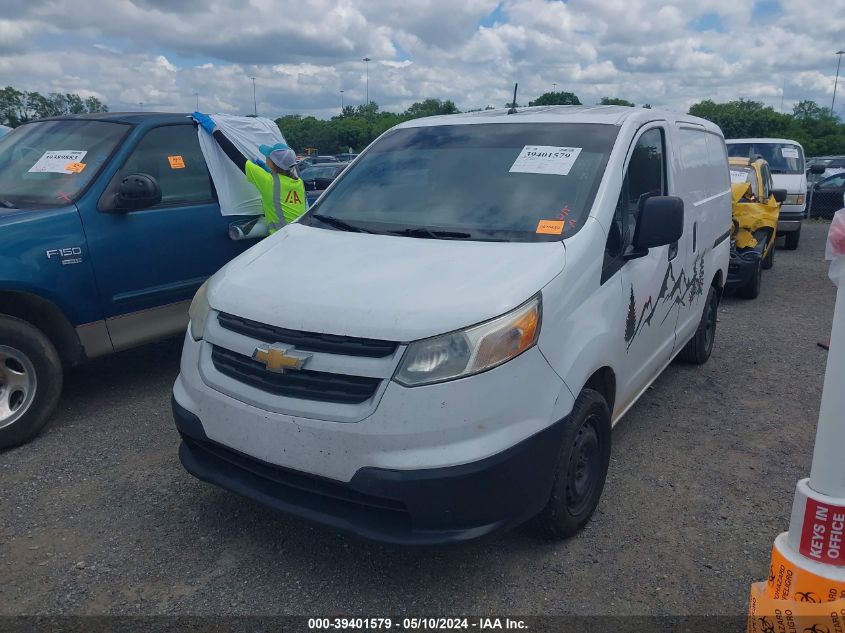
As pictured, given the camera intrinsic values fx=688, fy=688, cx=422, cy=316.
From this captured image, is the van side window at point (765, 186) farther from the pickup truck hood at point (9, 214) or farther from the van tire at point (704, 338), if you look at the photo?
the pickup truck hood at point (9, 214)

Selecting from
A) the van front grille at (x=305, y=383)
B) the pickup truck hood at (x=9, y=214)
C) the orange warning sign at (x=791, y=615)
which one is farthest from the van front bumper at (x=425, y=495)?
the pickup truck hood at (x=9, y=214)

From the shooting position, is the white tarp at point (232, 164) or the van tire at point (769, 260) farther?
the van tire at point (769, 260)

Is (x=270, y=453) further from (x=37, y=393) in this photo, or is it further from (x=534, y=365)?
(x=37, y=393)

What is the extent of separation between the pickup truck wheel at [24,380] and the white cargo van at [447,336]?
1.59 m

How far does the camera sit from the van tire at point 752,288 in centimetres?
836

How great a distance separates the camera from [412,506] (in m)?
2.56

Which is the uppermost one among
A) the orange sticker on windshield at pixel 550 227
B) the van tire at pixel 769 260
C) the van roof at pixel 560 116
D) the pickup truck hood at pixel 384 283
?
the van roof at pixel 560 116

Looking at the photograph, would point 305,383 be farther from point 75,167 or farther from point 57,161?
point 57,161

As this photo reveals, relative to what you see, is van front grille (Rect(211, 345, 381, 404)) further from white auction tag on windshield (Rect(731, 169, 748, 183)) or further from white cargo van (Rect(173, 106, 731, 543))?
white auction tag on windshield (Rect(731, 169, 748, 183))

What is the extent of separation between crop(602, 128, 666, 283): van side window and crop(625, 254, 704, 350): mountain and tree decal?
0.97 feet

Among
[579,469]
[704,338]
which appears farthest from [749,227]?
[579,469]

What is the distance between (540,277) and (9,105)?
64.4 metres

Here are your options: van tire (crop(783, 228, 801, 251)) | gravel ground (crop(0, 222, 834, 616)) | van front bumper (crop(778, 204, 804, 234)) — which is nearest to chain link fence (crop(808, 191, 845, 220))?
van tire (crop(783, 228, 801, 251))

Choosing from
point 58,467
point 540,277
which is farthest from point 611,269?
point 58,467
